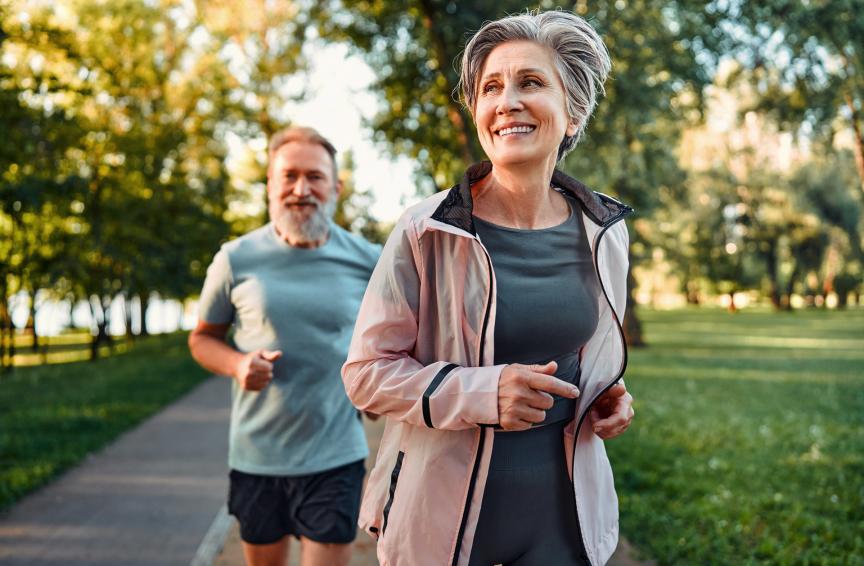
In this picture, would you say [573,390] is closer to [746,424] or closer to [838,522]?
[838,522]

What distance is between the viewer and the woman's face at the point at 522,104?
6.50 ft

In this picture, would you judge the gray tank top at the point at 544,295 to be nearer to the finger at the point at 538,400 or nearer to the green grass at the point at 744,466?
the finger at the point at 538,400

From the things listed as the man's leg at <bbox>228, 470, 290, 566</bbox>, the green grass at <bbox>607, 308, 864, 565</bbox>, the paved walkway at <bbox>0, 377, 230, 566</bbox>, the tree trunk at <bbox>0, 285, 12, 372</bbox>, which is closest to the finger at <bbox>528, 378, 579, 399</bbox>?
the man's leg at <bbox>228, 470, 290, 566</bbox>

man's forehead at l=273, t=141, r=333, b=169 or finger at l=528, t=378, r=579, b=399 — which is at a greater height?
man's forehead at l=273, t=141, r=333, b=169

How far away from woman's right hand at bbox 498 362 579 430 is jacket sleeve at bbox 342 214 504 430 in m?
0.02

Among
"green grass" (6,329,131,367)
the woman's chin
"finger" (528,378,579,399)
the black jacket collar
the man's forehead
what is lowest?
"green grass" (6,329,131,367)

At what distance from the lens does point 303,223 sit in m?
3.64

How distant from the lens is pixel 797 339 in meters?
29.0

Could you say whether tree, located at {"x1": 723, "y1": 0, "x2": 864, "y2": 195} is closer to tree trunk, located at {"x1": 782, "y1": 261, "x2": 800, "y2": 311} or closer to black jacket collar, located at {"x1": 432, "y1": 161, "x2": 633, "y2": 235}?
black jacket collar, located at {"x1": 432, "y1": 161, "x2": 633, "y2": 235}

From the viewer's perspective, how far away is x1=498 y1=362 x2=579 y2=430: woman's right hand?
176cm

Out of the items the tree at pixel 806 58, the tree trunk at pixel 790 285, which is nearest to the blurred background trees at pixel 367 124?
the tree at pixel 806 58

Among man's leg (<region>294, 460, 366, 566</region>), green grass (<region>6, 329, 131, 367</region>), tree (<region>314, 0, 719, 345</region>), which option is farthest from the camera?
green grass (<region>6, 329, 131, 367</region>)

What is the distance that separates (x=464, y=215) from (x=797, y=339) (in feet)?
98.9

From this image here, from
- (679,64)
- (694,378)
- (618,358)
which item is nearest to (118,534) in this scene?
(618,358)
